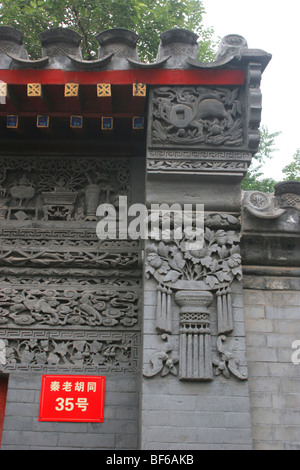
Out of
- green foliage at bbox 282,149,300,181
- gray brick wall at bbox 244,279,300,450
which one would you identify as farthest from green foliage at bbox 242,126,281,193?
gray brick wall at bbox 244,279,300,450

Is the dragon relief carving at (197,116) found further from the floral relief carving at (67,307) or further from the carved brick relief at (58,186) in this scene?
the floral relief carving at (67,307)

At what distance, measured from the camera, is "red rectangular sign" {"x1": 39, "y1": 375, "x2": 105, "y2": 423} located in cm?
449

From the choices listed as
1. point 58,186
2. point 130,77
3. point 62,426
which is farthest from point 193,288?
point 130,77

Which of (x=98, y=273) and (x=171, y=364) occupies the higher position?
(x=98, y=273)

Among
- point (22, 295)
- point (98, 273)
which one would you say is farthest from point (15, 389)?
point (98, 273)

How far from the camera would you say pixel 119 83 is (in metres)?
4.94

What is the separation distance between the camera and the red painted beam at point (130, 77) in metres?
4.97

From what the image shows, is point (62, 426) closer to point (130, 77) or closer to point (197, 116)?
point (197, 116)

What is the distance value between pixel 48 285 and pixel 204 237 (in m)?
1.75

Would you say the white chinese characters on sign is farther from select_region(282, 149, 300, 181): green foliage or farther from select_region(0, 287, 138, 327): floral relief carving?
select_region(282, 149, 300, 181): green foliage

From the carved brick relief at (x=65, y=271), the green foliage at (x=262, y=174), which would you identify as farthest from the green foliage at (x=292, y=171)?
the carved brick relief at (x=65, y=271)

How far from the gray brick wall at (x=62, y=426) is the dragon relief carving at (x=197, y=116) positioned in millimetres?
2562

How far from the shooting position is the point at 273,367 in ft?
15.0

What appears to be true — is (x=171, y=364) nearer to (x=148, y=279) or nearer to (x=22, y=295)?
(x=148, y=279)
